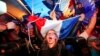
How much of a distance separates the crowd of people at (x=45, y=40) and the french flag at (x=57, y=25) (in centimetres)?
3

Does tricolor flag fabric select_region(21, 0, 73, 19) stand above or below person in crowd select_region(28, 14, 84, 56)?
above

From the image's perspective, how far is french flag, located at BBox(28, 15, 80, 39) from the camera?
7.13ft

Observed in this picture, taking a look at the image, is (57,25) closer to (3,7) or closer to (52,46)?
(52,46)

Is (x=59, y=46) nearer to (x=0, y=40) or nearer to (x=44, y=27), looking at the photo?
(x=44, y=27)

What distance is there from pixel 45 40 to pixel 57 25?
0.54 feet

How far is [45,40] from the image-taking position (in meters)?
2.16

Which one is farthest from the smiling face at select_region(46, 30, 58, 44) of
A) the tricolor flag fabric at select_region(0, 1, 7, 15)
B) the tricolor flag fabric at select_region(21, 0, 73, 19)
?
the tricolor flag fabric at select_region(0, 1, 7, 15)

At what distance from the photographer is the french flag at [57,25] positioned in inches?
85.5

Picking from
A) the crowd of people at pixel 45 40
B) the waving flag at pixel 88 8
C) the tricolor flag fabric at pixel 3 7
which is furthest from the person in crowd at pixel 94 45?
the tricolor flag fabric at pixel 3 7

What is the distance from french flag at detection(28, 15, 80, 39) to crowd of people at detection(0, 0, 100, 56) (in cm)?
3

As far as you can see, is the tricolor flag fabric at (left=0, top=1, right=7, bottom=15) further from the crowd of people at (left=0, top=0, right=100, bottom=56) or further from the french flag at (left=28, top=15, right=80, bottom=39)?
the french flag at (left=28, top=15, right=80, bottom=39)

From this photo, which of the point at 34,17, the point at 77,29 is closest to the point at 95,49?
the point at 77,29

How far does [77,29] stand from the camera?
7.20ft

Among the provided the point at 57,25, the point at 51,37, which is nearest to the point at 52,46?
the point at 51,37
